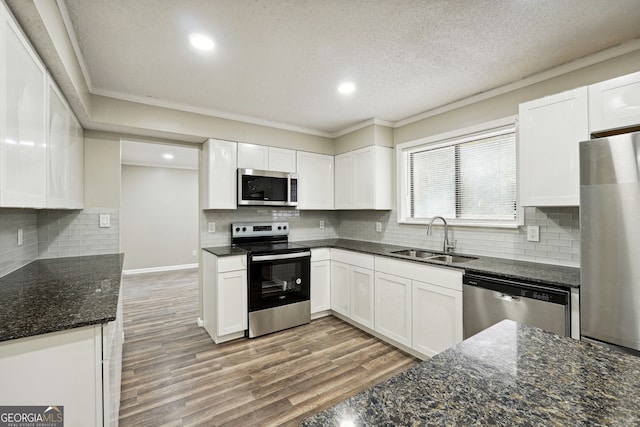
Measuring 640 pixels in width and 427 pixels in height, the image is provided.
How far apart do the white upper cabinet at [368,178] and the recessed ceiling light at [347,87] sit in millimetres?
969

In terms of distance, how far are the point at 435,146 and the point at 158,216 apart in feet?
18.9

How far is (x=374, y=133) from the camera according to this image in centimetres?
354

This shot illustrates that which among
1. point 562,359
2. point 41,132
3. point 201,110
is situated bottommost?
point 562,359

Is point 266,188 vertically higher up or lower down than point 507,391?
higher up

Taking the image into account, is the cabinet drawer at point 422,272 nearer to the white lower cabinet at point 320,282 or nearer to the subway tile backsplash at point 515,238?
the subway tile backsplash at point 515,238

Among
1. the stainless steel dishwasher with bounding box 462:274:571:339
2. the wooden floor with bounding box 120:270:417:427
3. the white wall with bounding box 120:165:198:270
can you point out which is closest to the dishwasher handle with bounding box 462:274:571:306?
the stainless steel dishwasher with bounding box 462:274:571:339

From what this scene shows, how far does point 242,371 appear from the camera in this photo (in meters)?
2.47

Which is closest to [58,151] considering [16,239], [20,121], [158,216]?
[20,121]

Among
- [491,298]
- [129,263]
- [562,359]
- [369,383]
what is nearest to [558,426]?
[562,359]

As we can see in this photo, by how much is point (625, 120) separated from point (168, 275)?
6.76 m

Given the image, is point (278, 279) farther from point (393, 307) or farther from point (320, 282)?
point (393, 307)

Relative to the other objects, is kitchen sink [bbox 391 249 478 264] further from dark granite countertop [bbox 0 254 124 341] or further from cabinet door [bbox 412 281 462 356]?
dark granite countertop [bbox 0 254 124 341]

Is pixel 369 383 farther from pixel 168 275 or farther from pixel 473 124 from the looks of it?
pixel 168 275

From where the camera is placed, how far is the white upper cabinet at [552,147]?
6.23ft
